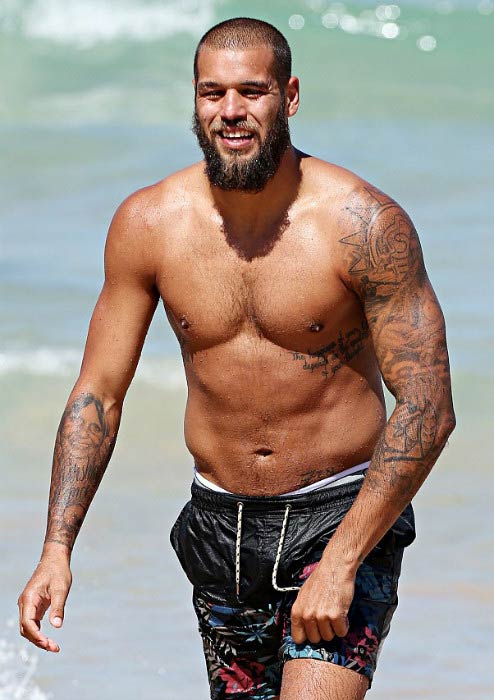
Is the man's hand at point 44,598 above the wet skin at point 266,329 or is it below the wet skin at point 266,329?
below

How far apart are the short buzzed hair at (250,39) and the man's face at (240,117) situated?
0.02 m

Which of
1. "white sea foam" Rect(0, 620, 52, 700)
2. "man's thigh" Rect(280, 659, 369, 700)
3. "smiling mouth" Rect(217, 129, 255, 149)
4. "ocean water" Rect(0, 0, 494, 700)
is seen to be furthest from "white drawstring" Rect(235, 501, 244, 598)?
"white sea foam" Rect(0, 620, 52, 700)

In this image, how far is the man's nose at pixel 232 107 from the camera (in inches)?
161

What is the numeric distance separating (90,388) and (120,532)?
3.49 meters

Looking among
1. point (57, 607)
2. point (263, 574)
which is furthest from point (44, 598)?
point (263, 574)

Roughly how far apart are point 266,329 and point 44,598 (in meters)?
0.94

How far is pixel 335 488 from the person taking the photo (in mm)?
4273

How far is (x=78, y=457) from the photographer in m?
4.39

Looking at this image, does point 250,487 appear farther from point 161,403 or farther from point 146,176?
point 146,176

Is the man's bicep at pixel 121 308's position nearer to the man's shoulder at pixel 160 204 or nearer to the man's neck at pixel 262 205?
the man's shoulder at pixel 160 204

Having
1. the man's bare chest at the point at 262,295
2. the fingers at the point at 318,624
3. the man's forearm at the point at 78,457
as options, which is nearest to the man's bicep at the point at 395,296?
the man's bare chest at the point at 262,295

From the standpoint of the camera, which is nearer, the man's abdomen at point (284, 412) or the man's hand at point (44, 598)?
the man's hand at point (44, 598)

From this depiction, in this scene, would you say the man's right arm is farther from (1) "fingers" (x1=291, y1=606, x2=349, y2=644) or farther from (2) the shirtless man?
(1) "fingers" (x1=291, y1=606, x2=349, y2=644)

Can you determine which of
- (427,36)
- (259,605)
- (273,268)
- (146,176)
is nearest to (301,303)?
(273,268)
